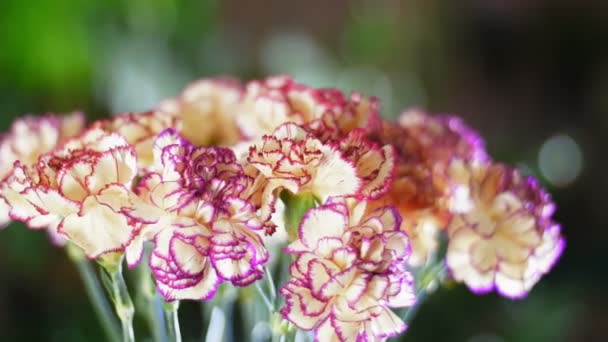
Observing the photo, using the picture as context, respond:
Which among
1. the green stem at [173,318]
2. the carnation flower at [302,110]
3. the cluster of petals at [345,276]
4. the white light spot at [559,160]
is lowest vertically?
the white light spot at [559,160]

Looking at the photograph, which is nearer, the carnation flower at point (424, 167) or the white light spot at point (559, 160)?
the carnation flower at point (424, 167)

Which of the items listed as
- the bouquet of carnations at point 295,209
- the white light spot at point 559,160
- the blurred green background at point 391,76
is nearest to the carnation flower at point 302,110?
the bouquet of carnations at point 295,209

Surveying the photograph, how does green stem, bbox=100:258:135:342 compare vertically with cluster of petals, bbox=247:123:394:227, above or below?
below

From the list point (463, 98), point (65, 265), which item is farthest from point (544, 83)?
point (65, 265)

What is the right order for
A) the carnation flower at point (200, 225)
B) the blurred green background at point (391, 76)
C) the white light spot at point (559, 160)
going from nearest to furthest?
the carnation flower at point (200, 225)
the blurred green background at point (391, 76)
the white light spot at point (559, 160)

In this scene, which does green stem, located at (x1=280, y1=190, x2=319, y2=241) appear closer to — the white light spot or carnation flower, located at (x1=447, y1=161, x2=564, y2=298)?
carnation flower, located at (x1=447, y1=161, x2=564, y2=298)

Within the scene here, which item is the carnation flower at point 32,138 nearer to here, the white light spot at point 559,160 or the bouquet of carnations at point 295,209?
the bouquet of carnations at point 295,209

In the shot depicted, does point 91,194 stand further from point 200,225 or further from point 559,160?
point 559,160

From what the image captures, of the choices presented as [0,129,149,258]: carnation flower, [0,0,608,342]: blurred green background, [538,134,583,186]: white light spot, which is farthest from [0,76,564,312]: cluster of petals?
[538,134,583,186]: white light spot
